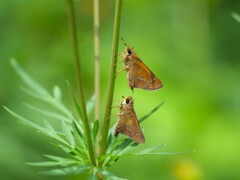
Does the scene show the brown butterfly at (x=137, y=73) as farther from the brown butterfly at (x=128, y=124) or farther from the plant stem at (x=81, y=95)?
the plant stem at (x=81, y=95)

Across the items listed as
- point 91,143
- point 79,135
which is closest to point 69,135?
point 79,135

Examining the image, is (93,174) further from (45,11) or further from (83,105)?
(45,11)

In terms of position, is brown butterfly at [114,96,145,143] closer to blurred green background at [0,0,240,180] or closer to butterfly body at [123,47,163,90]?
butterfly body at [123,47,163,90]

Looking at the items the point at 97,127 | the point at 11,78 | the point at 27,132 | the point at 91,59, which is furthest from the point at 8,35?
the point at 97,127

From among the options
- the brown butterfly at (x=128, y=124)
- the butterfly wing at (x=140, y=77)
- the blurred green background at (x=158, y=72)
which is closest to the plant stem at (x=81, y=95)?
the brown butterfly at (x=128, y=124)

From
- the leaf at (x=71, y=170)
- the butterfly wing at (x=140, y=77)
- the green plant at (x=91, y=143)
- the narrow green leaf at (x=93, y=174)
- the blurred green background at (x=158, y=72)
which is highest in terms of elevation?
the blurred green background at (x=158, y=72)

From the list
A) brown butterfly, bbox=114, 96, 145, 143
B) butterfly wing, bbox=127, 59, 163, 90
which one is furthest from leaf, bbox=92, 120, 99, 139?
butterfly wing, bbox=127, 59, 163, 90

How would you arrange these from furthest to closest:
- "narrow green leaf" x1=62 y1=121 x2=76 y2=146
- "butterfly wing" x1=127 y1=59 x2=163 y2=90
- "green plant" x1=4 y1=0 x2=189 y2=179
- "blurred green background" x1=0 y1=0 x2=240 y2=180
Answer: "blurred green background" x1=0 y1=0 x2=240 y2=180, "butterfly wing" x1=127 y1=59 x2=163 y2=90, "narrow green leaf" x1=62 y1=121 x2=76 y2=146, "green plant" x1=4 y1=0 x2=189 y2=179
